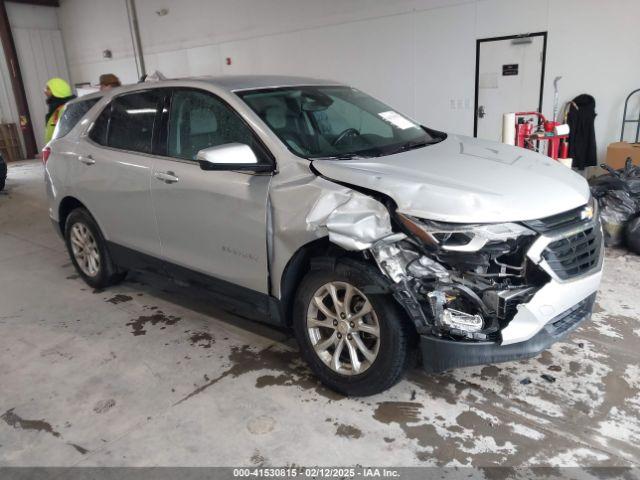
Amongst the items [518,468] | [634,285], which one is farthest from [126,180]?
[634,285]

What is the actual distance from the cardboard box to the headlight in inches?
181

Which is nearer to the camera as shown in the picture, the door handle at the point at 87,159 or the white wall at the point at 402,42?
the door handle at the point at 87,159

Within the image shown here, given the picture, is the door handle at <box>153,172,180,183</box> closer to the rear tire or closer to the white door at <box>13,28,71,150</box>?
the rear tire

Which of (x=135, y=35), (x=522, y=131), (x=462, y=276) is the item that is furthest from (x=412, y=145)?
(x=135, y=35)

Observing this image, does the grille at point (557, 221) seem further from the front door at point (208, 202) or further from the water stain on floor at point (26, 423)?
the water stain on floor at point (26, 423)

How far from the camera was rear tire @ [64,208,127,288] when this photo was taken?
4051 mm

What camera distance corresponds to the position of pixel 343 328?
2.57 meters

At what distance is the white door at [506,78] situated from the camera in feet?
22.9

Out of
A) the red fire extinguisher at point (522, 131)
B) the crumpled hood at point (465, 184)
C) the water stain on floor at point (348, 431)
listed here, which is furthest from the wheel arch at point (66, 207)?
the red fire extinguisher at point (522, 131)

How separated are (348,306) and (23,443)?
5.56 ft

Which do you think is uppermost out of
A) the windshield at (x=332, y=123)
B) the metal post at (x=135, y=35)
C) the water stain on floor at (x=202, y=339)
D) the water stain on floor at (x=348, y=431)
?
the metal post at (x=135, y=35)

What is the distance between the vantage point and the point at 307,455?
229 cm

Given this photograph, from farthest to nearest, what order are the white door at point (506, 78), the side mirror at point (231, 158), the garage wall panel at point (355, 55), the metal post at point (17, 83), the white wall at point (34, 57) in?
the white wall at point (34, 57) < the metal post at point (17, 83) < the garage wall panel at point (355, 55) < the white door at point (506, 78) < the side mirror at point (231, 158)

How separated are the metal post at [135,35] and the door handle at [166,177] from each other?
10.7 metres
